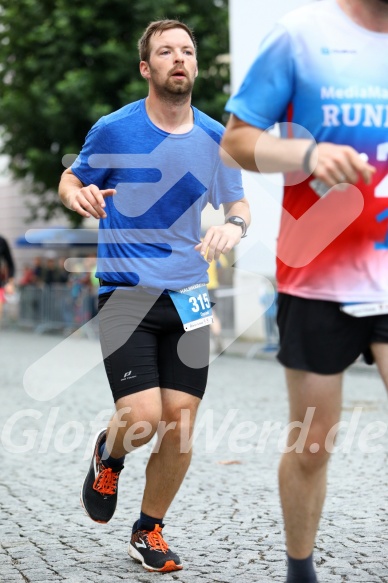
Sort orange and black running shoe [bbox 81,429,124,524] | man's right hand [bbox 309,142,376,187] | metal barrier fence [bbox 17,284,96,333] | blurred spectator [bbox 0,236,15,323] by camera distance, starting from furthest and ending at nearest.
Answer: metal barrier fence [bbox 17,284,96,333] < blurred spectator [bbox 0,236,15,323] < orange and black running shoe [bbox 81,429,124,524] < man's right hand [bbox 309,142,376,187]

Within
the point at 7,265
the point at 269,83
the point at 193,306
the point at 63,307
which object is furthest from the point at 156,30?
the point at 63,307

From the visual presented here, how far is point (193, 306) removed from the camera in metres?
4.46

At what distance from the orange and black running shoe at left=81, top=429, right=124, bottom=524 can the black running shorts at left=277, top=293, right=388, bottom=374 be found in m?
1.56

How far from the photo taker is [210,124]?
4.58m

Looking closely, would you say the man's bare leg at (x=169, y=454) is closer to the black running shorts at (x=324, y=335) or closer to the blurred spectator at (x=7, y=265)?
the black running shorts at (x=324, y=335)

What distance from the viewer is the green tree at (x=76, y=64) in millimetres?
28562

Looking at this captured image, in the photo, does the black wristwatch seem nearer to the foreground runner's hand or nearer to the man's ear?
the foreground runner's hand

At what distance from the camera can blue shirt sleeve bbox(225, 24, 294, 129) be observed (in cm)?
317

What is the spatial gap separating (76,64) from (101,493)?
25.8 meters

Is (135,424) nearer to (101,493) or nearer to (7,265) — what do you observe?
(101,493)

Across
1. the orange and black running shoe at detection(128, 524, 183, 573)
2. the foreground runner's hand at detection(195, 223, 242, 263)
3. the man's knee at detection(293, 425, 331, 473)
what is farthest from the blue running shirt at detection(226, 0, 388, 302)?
the orange and black running shoe at detection(128, 524, 183, 573)

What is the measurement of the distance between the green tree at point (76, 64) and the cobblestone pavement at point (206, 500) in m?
18.3

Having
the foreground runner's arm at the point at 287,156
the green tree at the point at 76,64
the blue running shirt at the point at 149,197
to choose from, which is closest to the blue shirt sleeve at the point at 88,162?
the blue running shirt at the point at 149,197

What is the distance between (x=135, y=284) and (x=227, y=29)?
26.1 metres
